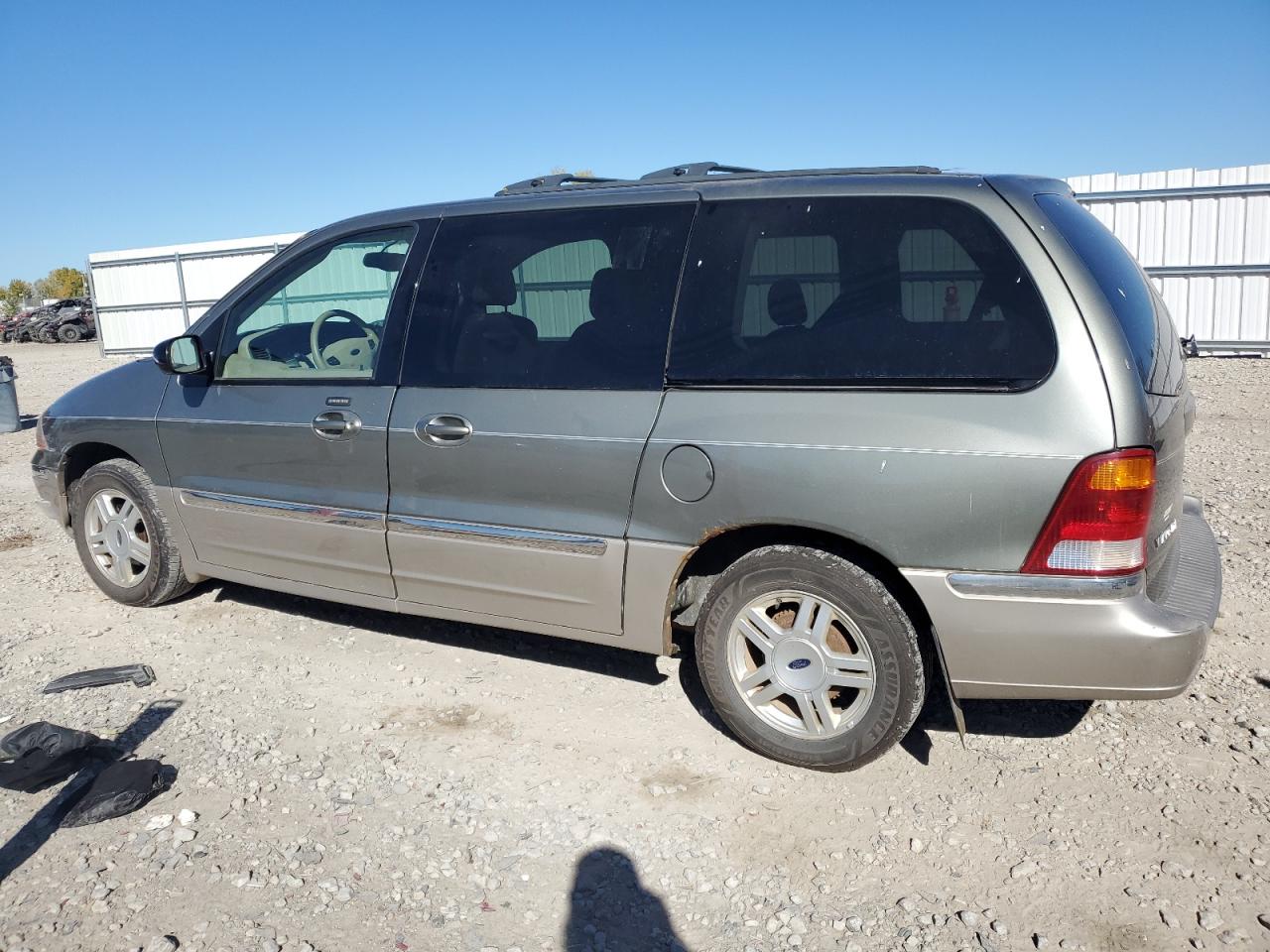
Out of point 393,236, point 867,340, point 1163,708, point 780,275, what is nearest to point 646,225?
point 780,275

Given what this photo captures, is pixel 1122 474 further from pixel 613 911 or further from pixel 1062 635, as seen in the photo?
pixel 613 911

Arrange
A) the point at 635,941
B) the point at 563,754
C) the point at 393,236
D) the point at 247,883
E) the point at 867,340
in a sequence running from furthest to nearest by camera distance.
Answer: the point at 393,236
the point at 563,754
the point at 867,340
the point at 247,883
the point at 635,941

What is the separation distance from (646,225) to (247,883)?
2.52 metres

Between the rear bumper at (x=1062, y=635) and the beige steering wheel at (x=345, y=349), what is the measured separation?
242cm

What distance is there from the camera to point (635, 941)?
2.62 m

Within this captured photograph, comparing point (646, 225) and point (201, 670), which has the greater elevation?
point (646, 225)

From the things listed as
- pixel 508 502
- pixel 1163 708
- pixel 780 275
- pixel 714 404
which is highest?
pixel 780 275

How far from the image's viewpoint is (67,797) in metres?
3.32

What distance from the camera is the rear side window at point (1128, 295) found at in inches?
118

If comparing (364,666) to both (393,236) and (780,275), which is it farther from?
(780,275)

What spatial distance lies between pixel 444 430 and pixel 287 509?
38.1 inches

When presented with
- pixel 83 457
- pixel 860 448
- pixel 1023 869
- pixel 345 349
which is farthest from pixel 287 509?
pixel 1023 869

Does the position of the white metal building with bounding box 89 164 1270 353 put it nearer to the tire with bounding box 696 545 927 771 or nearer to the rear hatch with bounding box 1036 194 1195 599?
the rear hatch with bounding box 1036 194 1195 599

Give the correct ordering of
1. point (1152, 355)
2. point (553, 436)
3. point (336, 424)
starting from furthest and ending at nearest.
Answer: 1. point (336, 424)
2. point (553, 436)
3. point (1152, 355)
